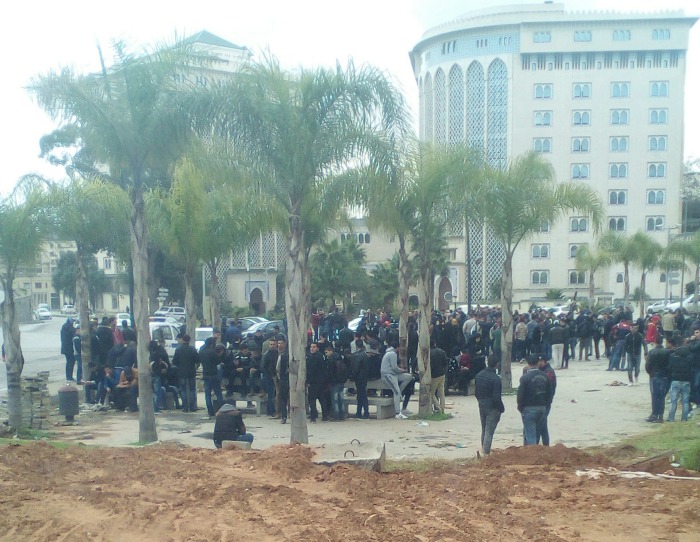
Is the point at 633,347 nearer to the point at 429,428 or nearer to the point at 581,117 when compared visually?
the point at 429,428

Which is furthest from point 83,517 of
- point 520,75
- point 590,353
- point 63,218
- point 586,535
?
point 520,75

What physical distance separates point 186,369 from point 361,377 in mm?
3849

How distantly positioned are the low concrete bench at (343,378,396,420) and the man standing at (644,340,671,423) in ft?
16.5

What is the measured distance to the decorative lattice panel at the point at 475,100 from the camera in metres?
71.7

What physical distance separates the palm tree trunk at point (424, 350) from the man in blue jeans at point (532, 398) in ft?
13.6

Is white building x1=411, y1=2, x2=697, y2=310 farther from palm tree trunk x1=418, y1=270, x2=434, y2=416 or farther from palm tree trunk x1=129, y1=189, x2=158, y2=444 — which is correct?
palm tree trunk x1=129, y1=189, x2=158, y2=444

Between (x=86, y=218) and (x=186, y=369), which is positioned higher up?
(x=86, y=218)

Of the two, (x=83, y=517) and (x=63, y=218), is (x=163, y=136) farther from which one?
(x=63, y=218)

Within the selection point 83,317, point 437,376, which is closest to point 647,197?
point 83,317

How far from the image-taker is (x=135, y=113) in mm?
12391

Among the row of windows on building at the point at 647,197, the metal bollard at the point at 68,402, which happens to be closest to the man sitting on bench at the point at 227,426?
the metal bollard at the point at 68,402

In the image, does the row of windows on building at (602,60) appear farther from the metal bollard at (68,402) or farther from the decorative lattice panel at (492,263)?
the metal bollard at (68,402)

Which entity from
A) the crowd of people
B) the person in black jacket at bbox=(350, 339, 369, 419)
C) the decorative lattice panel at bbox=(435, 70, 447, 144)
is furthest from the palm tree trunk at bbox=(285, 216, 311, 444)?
the decorative lattice panel at bbox=(435, 70, 447, 144)

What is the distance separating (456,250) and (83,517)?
206ft
